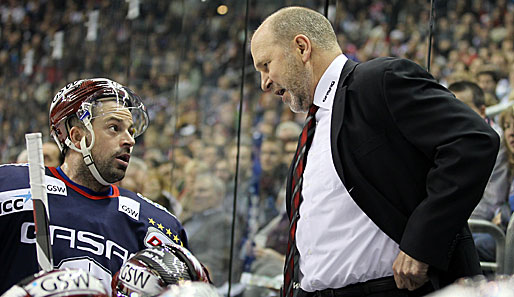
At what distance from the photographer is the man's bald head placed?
218 cm

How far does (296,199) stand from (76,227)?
676 mm

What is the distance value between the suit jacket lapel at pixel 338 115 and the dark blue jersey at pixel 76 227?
62cm

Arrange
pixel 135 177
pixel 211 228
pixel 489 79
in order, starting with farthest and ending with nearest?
1. pixel 135 177
2. pixel 211 228
3. pixel 489 79

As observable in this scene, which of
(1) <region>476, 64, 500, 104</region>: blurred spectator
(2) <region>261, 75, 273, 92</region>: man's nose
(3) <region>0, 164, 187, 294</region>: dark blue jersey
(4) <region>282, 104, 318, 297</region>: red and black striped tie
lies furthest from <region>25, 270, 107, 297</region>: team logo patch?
(1) <region>476, 64, 500, 104</region>: blurred spectator

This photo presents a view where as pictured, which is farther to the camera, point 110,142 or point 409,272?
point 110,142

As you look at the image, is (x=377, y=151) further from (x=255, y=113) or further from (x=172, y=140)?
(x=172, y=140)

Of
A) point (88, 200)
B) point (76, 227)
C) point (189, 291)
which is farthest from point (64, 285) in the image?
point (88, 200)

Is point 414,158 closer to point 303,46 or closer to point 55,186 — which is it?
point 303,46

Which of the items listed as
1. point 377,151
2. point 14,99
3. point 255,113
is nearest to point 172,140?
point 255,113

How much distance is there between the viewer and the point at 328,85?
2.10 m

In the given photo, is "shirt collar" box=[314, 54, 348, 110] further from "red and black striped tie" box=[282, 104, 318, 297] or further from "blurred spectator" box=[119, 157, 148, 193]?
"blurred spectator" box=[119, 157, 148, 193]

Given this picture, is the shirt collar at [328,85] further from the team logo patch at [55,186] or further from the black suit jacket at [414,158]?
the team logo patch at [55,186]

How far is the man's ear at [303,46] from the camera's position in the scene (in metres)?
2.16

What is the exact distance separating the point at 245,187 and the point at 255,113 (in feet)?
1.56
